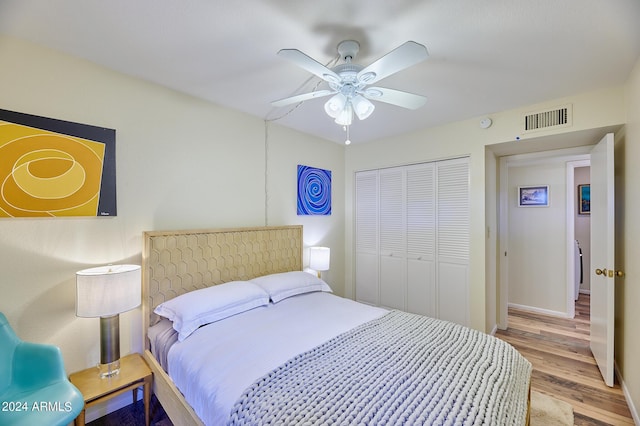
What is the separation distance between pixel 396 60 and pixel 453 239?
2.39 m

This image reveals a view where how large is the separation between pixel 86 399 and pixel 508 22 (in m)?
3.19

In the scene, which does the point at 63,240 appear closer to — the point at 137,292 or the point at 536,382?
the point at 137,292

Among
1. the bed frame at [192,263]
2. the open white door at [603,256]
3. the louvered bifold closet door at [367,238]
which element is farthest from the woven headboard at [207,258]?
the open white door at [603,256]

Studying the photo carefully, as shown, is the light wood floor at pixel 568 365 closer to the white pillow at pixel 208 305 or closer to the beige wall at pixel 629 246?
the beige wall at pixel 629 246

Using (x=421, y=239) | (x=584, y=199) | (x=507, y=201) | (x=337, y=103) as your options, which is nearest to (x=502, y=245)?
(x=507, y=201)

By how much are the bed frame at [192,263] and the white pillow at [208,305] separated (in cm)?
17

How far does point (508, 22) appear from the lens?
1.48m

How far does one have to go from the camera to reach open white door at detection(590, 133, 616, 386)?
86.2 inches

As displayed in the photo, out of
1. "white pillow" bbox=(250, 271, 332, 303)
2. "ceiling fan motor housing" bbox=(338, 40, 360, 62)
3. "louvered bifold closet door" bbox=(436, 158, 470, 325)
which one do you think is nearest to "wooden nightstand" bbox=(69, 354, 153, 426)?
"white pillow" bbox=(250, 271, 332, 303)

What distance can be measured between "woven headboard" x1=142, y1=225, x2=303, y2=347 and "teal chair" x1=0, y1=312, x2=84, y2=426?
24.0 inches

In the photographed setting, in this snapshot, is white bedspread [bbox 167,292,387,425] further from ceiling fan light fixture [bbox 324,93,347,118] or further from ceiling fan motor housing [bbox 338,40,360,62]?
ceiling fan motor housing [bbox 338,40,360,62]

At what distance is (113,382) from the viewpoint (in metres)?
1.74

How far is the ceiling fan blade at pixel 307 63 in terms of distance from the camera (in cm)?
130

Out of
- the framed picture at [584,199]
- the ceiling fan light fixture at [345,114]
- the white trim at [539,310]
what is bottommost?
the white trim at [539,310]
